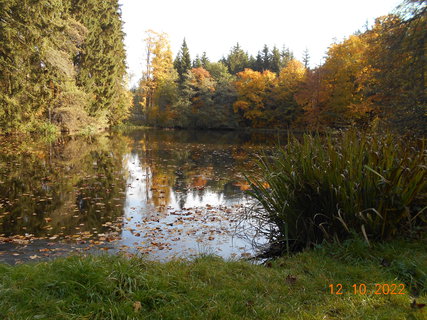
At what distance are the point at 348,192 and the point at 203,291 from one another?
2308 mm

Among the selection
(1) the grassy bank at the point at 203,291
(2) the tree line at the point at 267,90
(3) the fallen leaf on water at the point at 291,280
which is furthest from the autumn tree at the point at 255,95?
(3) the fallen leaf on water at the point at 291,280

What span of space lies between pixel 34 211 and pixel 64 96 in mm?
15319

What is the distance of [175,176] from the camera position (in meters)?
10.9

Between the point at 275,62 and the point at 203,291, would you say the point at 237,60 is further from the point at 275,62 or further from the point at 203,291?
the point at 203,291

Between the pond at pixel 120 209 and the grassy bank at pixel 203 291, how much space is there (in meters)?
→ 1.58

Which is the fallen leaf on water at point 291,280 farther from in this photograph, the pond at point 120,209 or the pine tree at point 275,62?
the pine tree at point 275,62

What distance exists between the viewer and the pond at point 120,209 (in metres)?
4.73

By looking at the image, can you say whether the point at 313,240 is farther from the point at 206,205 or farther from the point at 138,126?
the point at 138,126

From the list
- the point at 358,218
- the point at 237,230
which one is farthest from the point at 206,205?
the point at 358,218

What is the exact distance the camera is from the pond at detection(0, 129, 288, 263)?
4727 millimetres

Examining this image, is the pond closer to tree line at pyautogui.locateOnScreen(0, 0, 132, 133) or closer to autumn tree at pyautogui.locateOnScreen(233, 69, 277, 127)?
tree line at pyautogui.locateOnScreen(0, 0, 132, 133)

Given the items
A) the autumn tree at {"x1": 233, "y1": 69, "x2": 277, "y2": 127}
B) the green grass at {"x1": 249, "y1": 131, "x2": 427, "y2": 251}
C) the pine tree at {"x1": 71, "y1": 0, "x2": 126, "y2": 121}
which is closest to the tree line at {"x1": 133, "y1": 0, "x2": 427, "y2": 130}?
the autumn tree at {"x1": 233, "y1": 69, "x2": 277, "y2": 127}
